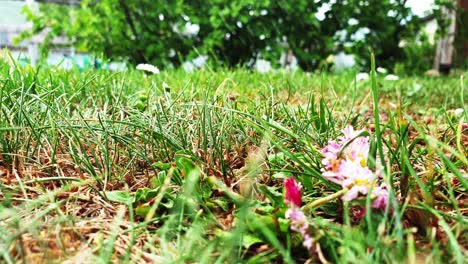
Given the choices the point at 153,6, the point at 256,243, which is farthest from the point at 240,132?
the point at 153,6

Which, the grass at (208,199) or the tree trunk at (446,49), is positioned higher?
the grass at (208,199)

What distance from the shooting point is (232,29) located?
483 centimetres

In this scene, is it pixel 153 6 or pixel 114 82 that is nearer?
pixel 114 82

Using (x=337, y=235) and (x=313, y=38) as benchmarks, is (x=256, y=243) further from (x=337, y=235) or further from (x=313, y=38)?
(x=313, y=38)

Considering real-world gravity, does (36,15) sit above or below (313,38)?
above

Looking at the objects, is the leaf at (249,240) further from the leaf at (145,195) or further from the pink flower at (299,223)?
the leaf at (145,195)

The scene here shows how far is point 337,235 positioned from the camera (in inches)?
29.6

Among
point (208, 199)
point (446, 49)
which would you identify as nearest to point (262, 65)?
point (446, 49)

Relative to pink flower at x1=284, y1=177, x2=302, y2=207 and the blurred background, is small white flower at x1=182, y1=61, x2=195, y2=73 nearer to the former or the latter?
the blurred background

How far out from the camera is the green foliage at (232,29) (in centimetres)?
482

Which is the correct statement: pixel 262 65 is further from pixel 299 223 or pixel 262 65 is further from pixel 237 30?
pixel 299 223

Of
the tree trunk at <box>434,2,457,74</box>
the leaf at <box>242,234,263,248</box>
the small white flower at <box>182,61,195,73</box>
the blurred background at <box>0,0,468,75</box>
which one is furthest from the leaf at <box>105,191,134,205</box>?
the tree trunk at <box>434,2,457,74</box>

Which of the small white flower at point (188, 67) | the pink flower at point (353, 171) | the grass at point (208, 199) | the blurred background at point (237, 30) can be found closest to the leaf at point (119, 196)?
the grass at point (208, 199)

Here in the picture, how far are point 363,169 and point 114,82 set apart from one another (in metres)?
1.43
